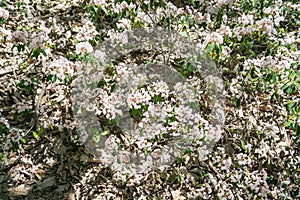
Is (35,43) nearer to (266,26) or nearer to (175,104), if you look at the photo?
(175,104)

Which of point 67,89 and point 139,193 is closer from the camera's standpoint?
point 139,193

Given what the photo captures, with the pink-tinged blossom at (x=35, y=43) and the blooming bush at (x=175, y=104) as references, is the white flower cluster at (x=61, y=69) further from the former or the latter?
the pink-tinged blossom at (x=35, y=43)

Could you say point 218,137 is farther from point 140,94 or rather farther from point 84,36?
point 84,36

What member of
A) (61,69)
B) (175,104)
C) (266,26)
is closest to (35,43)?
(61,69)

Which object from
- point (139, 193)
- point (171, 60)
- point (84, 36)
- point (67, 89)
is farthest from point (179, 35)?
point (139, 193)

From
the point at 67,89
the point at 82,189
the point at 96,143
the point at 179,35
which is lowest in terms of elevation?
the point at 82,189

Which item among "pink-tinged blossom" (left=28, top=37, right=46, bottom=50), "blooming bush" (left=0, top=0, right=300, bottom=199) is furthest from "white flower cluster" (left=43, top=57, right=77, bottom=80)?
"pink-tinged blossom" (left=28, top=37, right=46, bottom=50)

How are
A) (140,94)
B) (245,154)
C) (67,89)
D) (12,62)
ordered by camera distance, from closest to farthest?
(140,94) < (245,154) < (67,89) < (12,62)

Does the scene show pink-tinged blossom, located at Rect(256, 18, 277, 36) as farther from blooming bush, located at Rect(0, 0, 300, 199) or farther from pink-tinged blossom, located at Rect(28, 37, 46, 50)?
pink-tinged blossom, located at Rect(28, 37, 46, 50)
